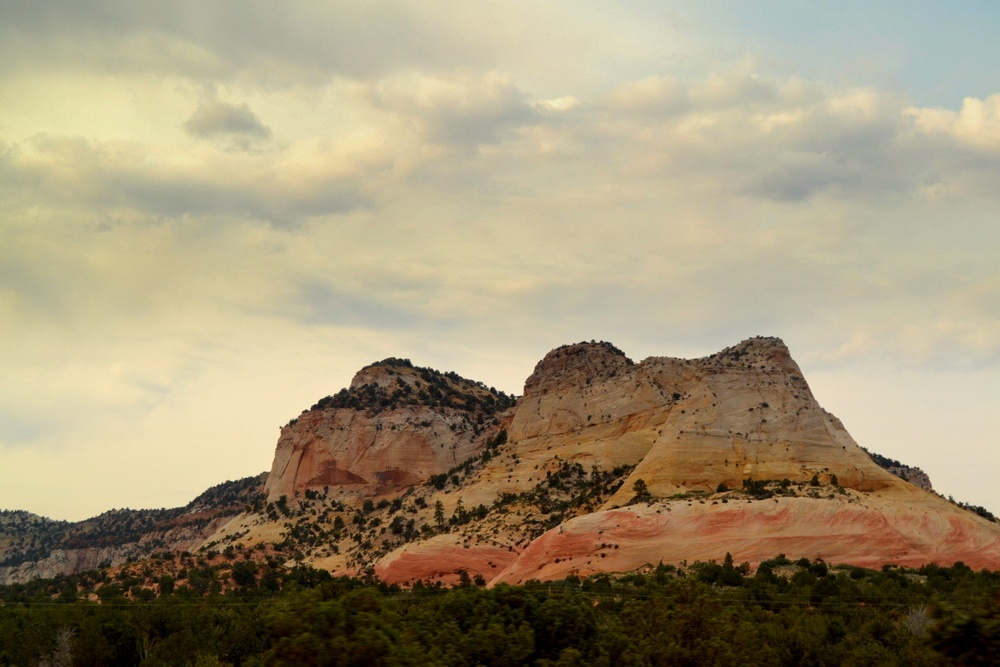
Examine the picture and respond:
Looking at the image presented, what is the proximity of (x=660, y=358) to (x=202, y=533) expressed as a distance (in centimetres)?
7999

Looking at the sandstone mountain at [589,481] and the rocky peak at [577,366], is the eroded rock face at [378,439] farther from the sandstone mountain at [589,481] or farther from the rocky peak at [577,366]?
the rocky peak at [577,366]

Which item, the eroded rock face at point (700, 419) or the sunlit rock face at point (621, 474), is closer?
the sunlit rock face at point (621, 474)

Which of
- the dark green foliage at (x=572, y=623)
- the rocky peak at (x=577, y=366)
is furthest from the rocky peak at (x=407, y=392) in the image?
the dark green foliage at (x=572, y=623)

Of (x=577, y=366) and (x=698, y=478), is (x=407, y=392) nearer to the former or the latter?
(x=577, y=366)

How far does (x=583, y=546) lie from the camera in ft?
247

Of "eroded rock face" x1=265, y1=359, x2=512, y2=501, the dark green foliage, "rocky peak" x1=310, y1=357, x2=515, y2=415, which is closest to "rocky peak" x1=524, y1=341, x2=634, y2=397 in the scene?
"eroded rock face" x1=265, y1=359, x2=512, y2=501

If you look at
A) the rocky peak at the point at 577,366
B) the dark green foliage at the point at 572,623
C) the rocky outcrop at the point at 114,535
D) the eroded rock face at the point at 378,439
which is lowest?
the dark green foliage at the point at 572,623

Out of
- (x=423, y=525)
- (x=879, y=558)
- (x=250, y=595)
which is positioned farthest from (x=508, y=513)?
(x=879, y=558)

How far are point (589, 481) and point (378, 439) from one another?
39.7m

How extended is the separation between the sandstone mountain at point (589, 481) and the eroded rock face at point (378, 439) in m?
0.28

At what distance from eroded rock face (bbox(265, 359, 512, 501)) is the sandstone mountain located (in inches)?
10.9

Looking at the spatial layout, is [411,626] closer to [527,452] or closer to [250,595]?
[250,595]

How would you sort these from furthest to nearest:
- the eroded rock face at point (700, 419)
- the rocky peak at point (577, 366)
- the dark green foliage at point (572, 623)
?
the rocky peak at point (577, 366), the eroded rock face at point (700, 419), the dark green foliage at point (572, 623)

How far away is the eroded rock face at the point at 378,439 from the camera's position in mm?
129500
